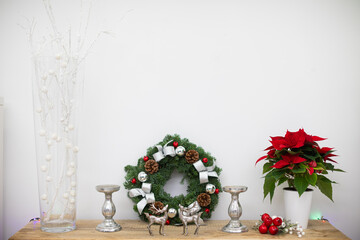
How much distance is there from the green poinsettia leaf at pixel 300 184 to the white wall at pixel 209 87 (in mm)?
374

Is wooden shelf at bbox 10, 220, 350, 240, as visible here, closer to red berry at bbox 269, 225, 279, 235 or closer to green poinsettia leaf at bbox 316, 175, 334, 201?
red berry at bbox 269, 225, 279, 235

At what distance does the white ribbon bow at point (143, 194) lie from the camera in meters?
2.26

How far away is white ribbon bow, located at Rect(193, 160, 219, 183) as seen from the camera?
2.30 metres

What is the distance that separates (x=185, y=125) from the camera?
2.48 metres

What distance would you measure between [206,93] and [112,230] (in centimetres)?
98

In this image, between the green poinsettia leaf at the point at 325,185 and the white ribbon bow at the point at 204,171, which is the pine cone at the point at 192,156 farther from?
the green poinsettia leaf at the point at 325,185

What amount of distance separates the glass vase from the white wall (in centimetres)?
29

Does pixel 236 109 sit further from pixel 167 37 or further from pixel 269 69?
pixel 167 37

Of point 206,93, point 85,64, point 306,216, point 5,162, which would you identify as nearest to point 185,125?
point 206,93

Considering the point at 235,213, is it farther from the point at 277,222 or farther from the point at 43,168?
the point at 43,168

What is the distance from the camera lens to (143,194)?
2.29 metres

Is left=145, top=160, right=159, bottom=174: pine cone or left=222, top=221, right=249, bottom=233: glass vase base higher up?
left=145, top=160, right=159, bottom=174: pine cone

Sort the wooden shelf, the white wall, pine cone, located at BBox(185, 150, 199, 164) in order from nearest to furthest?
1. the wooden shelf
2. pine cone, located at BBox(185, 150, 199, 164)
3. the white wall

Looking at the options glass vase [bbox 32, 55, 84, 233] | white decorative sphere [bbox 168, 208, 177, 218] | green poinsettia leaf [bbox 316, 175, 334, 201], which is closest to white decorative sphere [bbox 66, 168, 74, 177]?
glass vase [bbox 32, 55, 84, 233]
